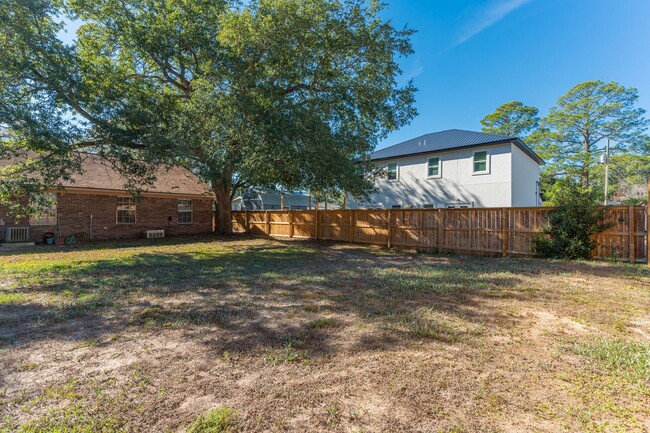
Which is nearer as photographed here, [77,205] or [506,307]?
[506,307]

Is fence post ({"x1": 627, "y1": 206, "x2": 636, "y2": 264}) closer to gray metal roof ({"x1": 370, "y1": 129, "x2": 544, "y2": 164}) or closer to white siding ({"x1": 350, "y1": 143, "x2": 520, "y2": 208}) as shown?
white siding ({"x1": 350, "y1": 143, "x2": 520, "y2": 208})

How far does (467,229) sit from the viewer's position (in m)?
11.4

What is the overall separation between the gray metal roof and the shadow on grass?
8.90 metres

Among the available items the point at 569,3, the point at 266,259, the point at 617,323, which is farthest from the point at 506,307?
the point at 569,3

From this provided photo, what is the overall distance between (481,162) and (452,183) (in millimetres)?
1764

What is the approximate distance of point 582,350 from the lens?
3141mm

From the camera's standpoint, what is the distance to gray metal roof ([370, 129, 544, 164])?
1596cm

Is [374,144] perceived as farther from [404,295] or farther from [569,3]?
[404,295]

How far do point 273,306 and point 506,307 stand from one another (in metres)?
3.50

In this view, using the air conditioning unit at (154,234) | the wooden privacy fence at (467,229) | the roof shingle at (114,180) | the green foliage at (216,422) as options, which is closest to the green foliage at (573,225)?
the wooden privacy fence at (467,229)

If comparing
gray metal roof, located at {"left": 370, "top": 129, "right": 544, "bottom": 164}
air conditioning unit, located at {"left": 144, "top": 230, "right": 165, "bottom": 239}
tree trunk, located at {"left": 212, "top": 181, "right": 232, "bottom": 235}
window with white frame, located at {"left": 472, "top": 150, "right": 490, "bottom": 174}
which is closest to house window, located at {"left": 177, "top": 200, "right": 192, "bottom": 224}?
air conditioning unit, located at {"left": 144, "top": 230, "right": 165, "bottom": 239}

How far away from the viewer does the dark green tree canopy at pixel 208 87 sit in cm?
899

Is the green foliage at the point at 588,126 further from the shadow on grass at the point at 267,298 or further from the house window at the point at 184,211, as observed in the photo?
the house window at the point at 184,211

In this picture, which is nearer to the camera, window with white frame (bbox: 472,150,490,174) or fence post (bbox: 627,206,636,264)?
fence post (bbox: 627,206,636,264)
